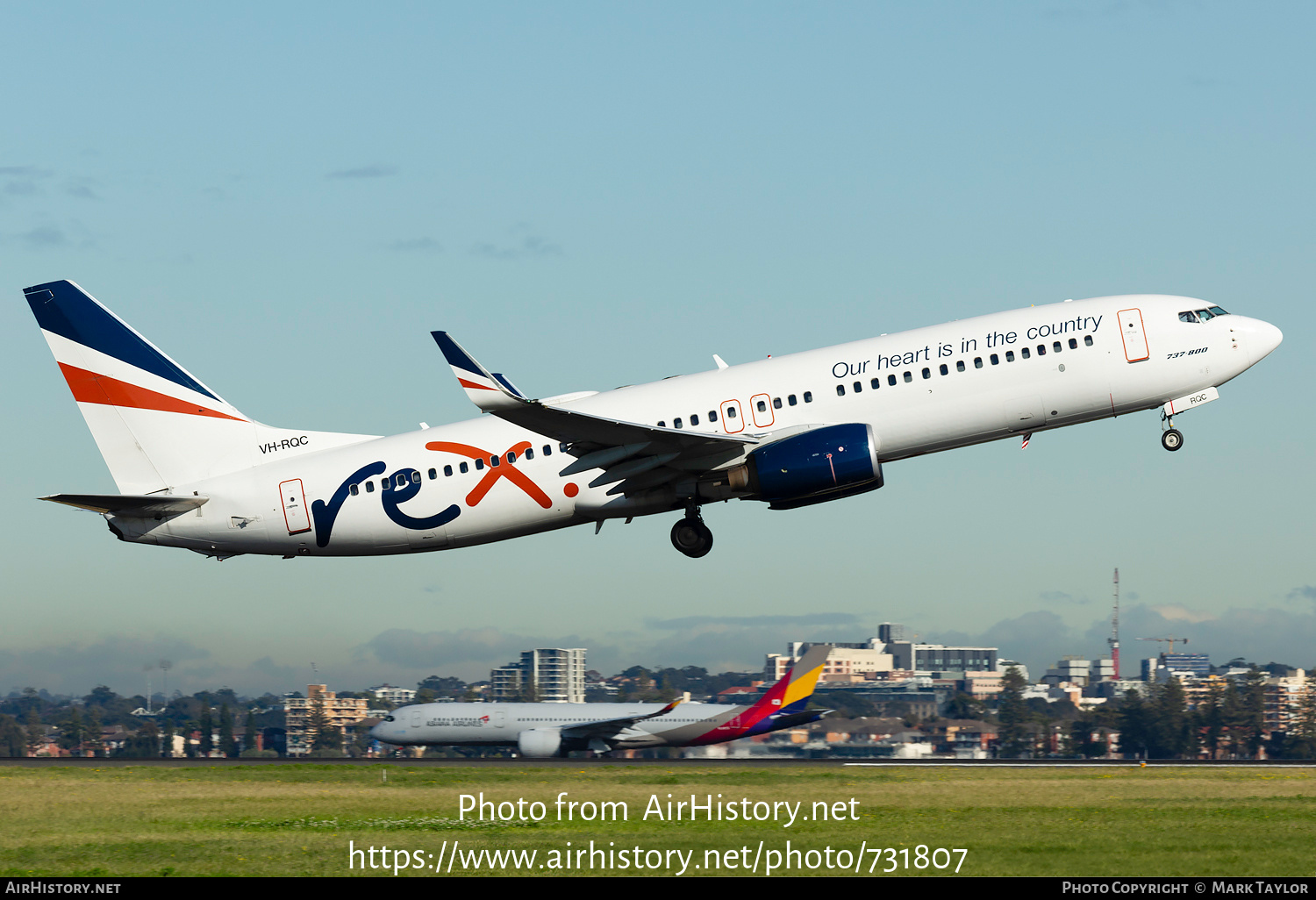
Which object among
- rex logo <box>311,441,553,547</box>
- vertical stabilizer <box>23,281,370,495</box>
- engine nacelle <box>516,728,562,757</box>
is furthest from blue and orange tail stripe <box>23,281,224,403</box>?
engine nacelle <box>516,728,562,757</box>

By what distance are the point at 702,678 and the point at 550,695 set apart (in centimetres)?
2113

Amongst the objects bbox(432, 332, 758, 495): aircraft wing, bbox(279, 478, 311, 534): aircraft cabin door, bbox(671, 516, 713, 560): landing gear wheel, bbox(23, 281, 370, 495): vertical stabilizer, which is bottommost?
bbox(671, 516, 713, 560): landing gear wheel

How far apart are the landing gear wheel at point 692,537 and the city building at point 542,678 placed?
29.5m

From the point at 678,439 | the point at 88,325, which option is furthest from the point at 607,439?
the point at 88,325

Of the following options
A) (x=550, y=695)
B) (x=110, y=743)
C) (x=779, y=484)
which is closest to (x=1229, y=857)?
(x=779, y=484)

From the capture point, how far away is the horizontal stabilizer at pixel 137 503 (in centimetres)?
3731

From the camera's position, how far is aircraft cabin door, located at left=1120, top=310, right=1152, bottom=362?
36.0 meters

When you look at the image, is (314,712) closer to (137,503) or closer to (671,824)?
(137,503)

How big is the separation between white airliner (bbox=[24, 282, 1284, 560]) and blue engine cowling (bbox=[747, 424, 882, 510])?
0.16 feet

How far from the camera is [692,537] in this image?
128 ft

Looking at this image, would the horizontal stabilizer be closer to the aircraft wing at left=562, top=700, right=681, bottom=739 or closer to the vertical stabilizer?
the vertical stabilizer

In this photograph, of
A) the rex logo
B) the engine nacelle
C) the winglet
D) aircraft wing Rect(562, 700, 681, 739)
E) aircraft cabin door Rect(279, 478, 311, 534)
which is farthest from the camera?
aircraft wing Rect(562, 700, 681, 739)

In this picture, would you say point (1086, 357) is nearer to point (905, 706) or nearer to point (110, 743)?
point (905, 706)

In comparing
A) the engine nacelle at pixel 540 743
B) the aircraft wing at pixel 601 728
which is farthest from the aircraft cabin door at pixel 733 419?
the engine nacelle at pixel 540 743
